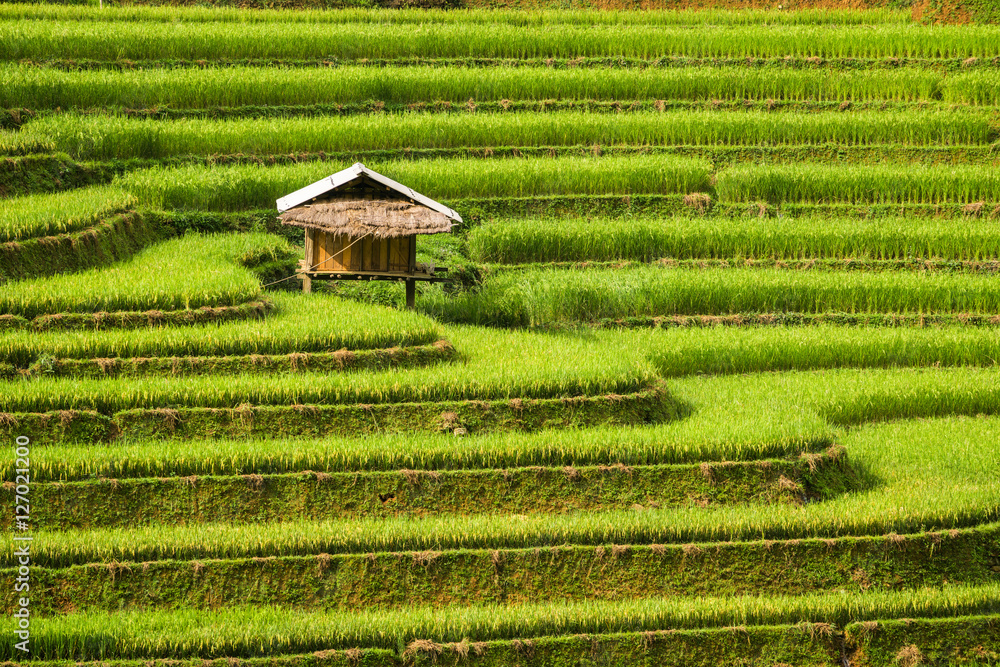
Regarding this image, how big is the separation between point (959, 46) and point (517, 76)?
6.72 metres

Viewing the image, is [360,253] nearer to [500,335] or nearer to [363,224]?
[363,224]

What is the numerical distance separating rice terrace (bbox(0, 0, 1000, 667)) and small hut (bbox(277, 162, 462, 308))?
0.16 ft

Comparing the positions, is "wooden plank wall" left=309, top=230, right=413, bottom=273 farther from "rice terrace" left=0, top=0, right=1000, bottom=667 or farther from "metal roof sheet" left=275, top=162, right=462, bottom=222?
"metal roof sheet" left=275, top=162, right=462, bottom=222

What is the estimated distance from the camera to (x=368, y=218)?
472 inches

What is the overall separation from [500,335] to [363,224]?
194 centimetres

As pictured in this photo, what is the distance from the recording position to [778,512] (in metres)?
9.96

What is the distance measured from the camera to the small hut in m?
12.0

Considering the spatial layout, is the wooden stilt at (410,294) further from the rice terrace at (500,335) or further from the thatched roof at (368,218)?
the thatched roof at (368,218)

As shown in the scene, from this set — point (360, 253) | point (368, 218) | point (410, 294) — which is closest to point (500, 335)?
point (410, 294)

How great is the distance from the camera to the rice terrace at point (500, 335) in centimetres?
897

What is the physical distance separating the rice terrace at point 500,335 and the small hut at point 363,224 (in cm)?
5

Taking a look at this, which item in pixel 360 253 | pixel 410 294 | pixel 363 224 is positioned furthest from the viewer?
pixel 410 294

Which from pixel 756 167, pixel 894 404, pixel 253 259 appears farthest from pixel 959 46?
pixel 253 259

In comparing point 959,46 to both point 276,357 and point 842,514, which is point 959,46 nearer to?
point 842,514
